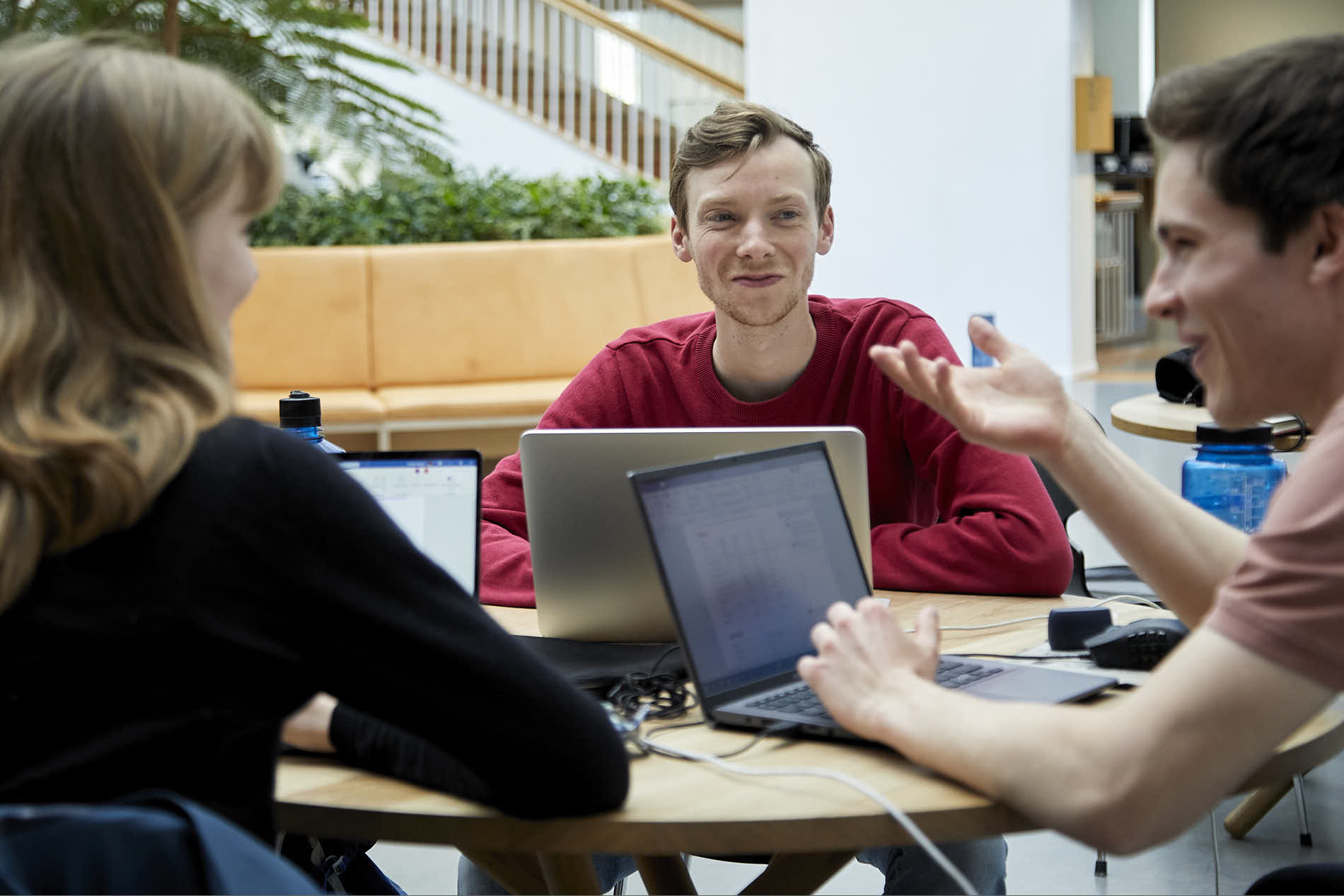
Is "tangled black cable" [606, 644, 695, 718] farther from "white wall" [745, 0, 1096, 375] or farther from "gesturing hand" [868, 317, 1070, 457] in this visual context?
"white wall" [745, 0, 1096, 375]

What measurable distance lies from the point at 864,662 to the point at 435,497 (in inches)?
24.4

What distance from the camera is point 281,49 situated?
7168 millimetres

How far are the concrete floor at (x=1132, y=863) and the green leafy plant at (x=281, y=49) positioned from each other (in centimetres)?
461

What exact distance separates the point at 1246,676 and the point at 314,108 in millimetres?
6682

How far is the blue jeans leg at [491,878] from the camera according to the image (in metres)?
1.81

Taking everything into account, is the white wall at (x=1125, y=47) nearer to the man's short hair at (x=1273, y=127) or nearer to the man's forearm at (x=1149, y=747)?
the man's short hair at (x=1273, y=127)

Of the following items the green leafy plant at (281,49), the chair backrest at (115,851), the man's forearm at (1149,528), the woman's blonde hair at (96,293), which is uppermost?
the green leafy plant at (281,49)

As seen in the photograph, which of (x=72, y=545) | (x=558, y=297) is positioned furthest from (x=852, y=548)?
(x=558, y=297)

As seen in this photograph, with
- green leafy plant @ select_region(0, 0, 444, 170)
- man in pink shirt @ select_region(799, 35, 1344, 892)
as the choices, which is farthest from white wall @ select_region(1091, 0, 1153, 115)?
man in pink shirt @ select_region(799, 35, 1344, 892)

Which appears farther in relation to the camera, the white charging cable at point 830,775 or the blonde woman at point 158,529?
the white charging cable at point 830,775

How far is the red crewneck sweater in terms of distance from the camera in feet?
6.00

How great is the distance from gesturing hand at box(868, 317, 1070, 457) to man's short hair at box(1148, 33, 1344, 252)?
33 cm

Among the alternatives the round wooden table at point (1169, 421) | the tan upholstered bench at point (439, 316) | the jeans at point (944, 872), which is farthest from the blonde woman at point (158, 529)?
the tan upholstered bench at point (439, 316)

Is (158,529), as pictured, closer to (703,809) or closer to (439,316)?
(703,809)
